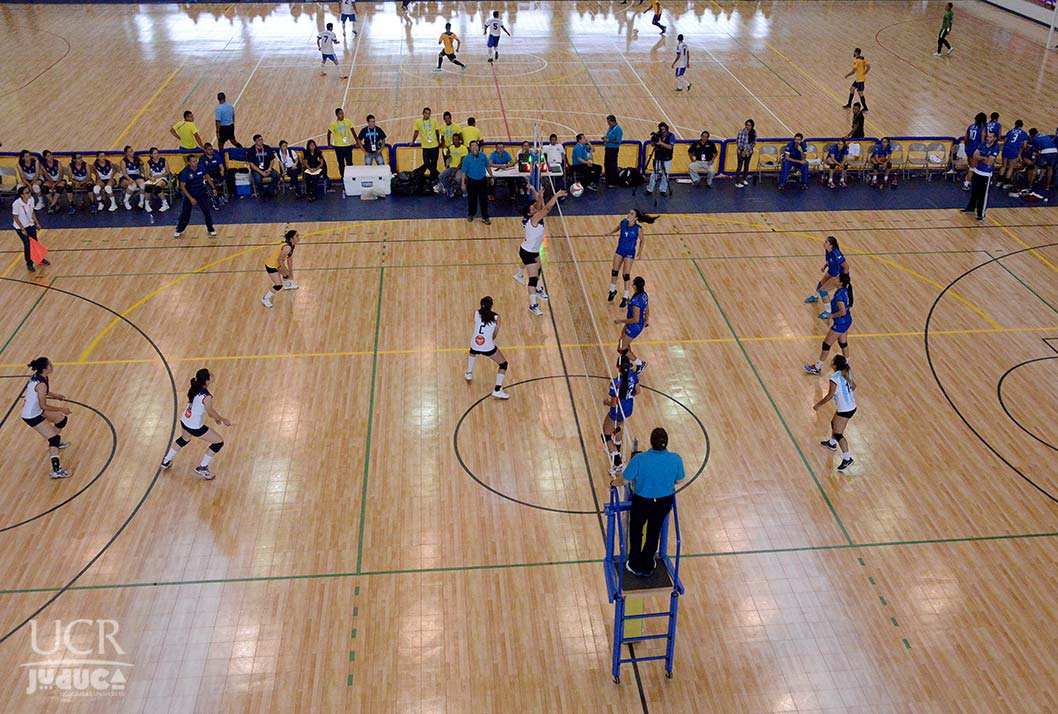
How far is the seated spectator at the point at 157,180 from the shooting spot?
21.6 m

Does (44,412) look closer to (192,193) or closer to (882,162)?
(192,193)

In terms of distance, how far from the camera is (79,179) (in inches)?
840

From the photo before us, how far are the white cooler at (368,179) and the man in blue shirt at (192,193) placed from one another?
3618 millimetres

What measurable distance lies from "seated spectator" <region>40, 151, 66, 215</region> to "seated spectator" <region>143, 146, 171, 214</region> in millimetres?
1959

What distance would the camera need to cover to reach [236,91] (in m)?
29.6

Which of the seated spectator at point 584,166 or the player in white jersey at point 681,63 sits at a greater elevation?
the player in white jersey at point 681,63

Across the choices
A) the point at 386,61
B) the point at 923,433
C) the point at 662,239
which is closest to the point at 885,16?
the point at 386,61

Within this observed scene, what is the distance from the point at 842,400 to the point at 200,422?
9060 millimetres

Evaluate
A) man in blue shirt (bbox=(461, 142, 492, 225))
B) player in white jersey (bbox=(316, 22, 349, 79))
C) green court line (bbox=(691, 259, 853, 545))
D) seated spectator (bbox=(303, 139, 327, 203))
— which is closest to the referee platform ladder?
green court line (bbox=(691, 259, 853, 545))

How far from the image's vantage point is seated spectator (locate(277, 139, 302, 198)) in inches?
867

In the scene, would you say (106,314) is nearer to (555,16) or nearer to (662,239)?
(662,239)

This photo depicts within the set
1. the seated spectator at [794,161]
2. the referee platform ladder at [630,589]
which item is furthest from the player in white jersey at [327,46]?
the referee platform ladder at [630,589]

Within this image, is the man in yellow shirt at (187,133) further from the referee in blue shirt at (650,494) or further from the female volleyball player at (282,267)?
the referee in blue shirt at (650,494)

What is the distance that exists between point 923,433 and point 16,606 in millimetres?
12909
